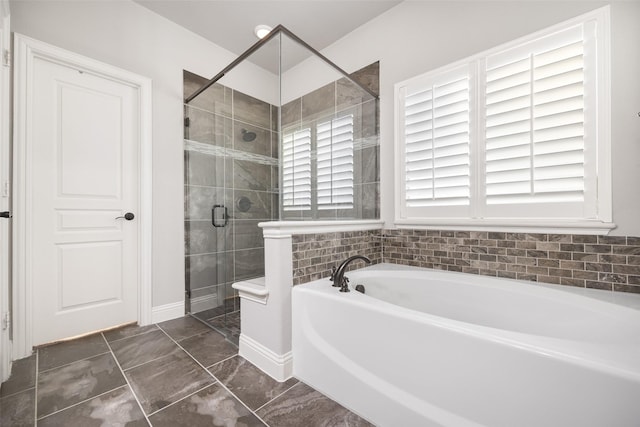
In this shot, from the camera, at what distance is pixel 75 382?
1438 mm

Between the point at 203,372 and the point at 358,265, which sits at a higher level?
the point at 358,265

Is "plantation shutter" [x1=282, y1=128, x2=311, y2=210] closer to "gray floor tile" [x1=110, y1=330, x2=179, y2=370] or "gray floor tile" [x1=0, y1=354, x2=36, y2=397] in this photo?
"gray floor tile" [x1=110, y1=330, x2=179, y2=370]

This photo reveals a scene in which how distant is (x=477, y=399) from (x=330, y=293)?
704 mm

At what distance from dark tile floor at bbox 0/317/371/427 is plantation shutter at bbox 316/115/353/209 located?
1.18 m

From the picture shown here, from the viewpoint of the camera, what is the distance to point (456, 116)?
6.20ft

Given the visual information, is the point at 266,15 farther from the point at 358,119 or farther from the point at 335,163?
the point at 335,163

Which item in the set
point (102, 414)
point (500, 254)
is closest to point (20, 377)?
point (102, 414)

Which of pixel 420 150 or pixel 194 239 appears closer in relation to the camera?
pixel 420 150

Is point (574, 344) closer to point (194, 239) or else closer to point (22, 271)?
point (194, 239)

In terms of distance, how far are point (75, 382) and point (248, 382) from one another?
911mm

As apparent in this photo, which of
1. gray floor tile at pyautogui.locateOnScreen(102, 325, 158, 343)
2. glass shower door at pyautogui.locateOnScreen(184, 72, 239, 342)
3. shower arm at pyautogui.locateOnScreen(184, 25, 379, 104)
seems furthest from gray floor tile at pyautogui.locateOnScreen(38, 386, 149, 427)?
shower arm at pyautogui.locateOnScreen(184, 25, 379, 104)

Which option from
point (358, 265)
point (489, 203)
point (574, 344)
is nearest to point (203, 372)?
point (358, 265)

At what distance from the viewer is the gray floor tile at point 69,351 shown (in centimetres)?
164

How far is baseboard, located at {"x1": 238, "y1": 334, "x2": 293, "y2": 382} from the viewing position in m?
1.47
